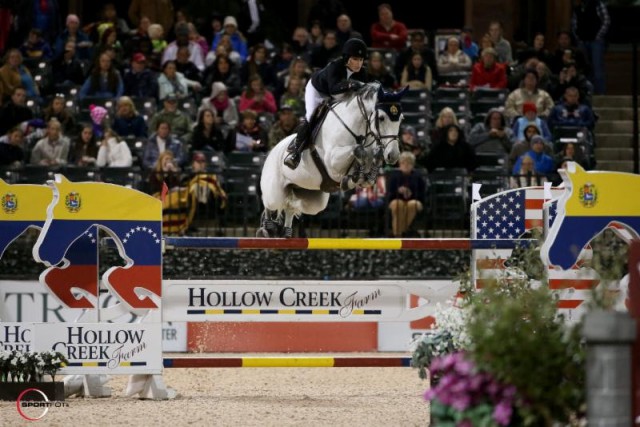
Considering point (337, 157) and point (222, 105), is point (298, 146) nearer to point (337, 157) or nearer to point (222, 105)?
point (337, 157)

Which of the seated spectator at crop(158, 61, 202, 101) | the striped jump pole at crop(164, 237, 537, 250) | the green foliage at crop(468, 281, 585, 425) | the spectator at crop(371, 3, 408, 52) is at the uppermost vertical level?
the spectator at crop(371, 3, 408, 52)

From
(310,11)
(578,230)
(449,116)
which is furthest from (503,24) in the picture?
(578,230)

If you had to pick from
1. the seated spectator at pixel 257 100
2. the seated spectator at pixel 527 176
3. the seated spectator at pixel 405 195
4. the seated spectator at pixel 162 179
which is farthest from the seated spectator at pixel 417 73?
the seated spectator at pixel 162 179

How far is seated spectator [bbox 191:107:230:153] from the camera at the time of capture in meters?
15.2

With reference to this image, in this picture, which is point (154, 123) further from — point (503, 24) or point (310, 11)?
point (503, 24)

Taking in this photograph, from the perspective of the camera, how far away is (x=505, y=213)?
927cm

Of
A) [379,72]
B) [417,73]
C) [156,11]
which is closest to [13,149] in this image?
[156,11]

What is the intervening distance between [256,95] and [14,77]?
10.4 ft

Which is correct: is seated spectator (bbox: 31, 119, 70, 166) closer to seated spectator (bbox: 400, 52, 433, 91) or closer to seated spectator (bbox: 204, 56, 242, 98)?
seated spectator (bbox: 204, 56, 242, 98)

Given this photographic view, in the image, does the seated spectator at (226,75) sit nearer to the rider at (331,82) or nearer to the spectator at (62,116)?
the spectator at (62,116)

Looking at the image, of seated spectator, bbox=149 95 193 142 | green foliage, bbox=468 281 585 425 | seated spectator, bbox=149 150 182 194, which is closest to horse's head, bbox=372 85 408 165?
seated spectator, bbox=149 150 182 194

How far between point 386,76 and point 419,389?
6.96 meters

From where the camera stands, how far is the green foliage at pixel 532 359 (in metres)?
5.41

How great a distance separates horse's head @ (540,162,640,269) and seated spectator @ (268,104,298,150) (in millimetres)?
6764
